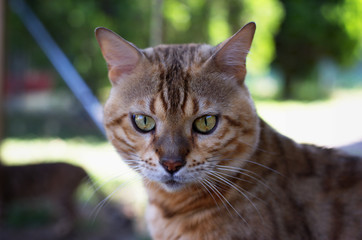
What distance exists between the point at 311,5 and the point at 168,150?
32.5 feet

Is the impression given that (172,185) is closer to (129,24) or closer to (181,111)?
(181,111)

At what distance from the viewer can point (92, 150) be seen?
5.91 meters

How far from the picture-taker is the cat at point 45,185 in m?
3.76

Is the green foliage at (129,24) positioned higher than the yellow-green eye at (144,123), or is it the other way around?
the green foliage at (129,24)

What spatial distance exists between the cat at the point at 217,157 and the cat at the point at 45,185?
2.29 metres

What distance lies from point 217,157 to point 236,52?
461 mm

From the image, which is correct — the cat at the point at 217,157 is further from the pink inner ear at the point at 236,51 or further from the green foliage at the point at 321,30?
the green foliage at the point at 321,30

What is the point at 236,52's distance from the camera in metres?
1.60

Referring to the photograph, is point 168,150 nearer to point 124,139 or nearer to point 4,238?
point 124,139

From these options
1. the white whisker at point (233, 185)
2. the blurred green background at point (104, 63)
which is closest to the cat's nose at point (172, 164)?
the white whisker at point (233, 185)

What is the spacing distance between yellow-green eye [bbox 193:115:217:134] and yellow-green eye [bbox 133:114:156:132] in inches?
7.2

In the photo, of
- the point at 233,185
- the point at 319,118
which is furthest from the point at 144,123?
the point at 319,118

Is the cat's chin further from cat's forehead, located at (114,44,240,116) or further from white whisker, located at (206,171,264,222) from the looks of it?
cat's forehead, located at (114,44,240,116)

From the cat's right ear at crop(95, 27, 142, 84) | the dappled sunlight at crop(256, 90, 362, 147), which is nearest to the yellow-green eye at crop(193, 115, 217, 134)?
the cat's right ear at crop(95, 27, 142, 84)
